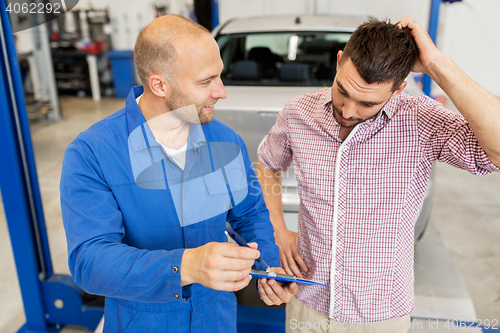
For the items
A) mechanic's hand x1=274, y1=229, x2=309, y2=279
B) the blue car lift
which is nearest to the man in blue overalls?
mechanic's hand x1=274, y1=229, x2=309, y2=279

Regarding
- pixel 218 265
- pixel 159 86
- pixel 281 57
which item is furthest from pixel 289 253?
pixel 281 57

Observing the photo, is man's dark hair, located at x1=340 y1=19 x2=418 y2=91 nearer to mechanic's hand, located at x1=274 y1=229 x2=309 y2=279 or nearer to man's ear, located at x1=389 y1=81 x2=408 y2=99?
man's ear, located at x1=389 y1=81 x2=408 y2=99

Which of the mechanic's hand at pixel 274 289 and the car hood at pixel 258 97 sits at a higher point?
the car hood at pixel 258 97

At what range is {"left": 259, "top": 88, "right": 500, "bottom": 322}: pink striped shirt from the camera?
945 millimetres

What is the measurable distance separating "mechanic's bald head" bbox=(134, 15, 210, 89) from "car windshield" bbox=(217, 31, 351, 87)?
59cm

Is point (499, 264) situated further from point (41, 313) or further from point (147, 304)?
point (41, 313)

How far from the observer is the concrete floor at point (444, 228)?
204cm

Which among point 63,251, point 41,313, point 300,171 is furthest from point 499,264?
point 63,251

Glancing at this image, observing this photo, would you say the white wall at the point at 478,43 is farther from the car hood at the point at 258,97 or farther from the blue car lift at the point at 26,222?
the blue car lift at the point at 26,222

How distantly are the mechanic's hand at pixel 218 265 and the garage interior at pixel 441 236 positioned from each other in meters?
0.73

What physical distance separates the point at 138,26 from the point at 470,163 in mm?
1060

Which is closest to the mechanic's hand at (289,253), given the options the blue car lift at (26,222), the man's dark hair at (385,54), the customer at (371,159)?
the customer at (371,159)

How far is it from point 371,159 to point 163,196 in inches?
21.4

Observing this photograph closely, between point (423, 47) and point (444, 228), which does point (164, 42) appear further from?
point (444, 228)
